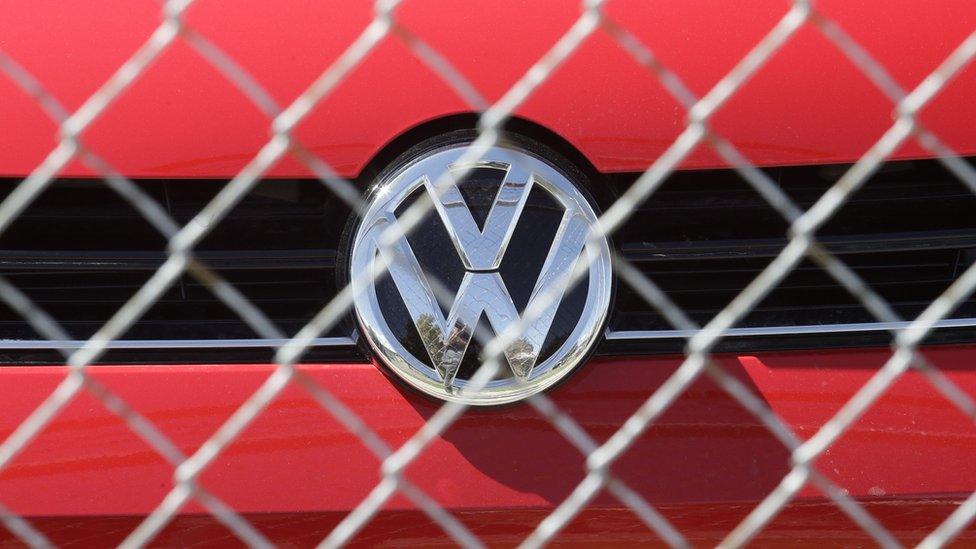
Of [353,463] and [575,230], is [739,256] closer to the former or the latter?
[575,230]

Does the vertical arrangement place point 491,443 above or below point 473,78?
below

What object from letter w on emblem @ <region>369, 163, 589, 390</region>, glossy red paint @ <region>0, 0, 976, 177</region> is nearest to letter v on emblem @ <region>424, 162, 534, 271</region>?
letter w on emblem @ <region>369, 163, 589, 390</region>

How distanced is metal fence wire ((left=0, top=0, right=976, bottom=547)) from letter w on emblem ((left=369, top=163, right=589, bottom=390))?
3 centimetres

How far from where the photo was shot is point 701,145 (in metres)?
1.56

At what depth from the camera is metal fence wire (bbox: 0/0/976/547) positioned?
1229mm

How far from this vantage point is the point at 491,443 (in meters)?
1.62

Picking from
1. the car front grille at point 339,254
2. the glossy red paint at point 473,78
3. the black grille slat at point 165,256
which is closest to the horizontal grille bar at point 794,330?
the car front grille at point 339,254

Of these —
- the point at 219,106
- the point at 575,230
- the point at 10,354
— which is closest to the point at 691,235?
the point at 575,230

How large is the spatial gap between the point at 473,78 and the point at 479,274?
0.27 meters

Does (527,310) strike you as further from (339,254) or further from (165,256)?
(165,256)

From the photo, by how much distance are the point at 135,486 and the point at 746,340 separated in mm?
920

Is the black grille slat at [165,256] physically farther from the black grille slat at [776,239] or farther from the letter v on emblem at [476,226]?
the black grille slat at [776,239]

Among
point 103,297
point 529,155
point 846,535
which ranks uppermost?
point 529,155

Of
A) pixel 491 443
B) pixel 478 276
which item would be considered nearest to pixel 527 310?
pixel 478 276
